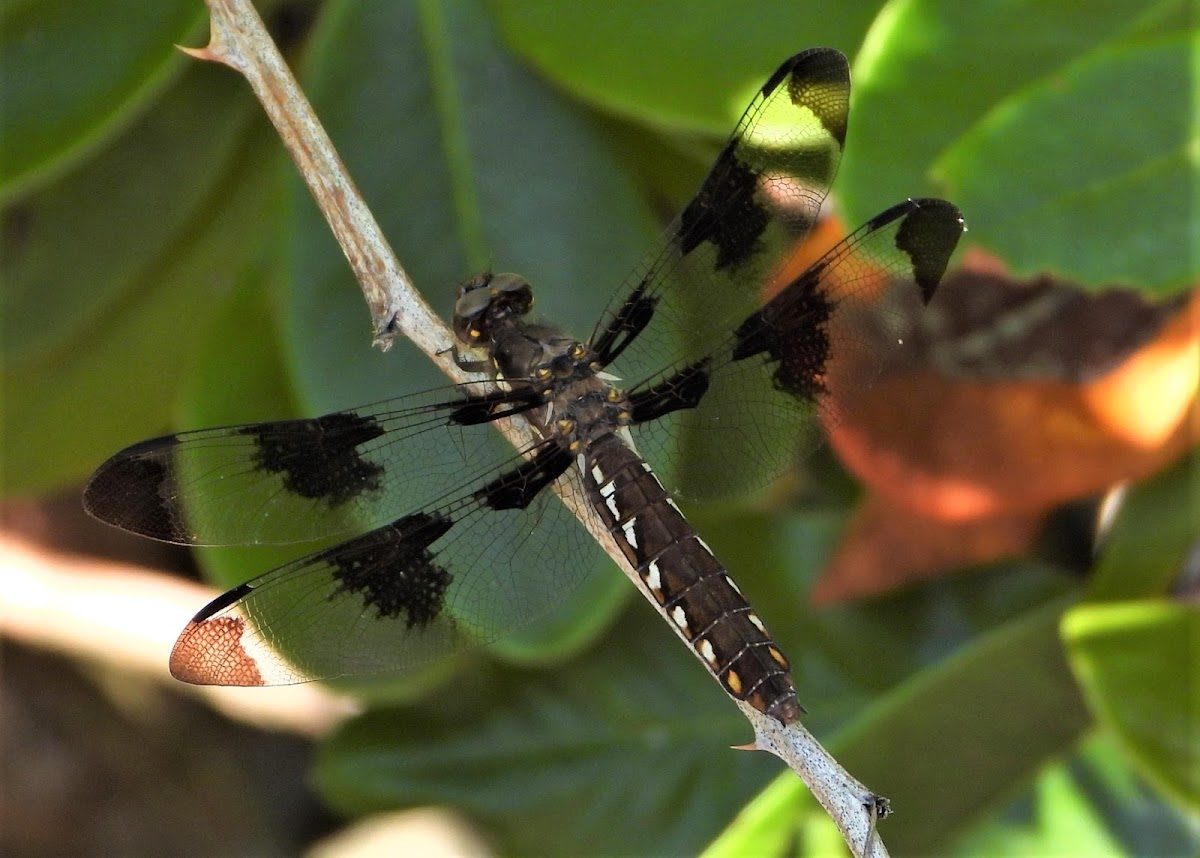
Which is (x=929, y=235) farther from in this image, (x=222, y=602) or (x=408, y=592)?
(x=222, y=602)

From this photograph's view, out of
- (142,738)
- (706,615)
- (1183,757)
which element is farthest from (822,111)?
(142,738)

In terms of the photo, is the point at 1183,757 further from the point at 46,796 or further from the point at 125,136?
the point at 46,796

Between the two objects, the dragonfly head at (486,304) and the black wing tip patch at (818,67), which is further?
the dragonfly head at (486,304)

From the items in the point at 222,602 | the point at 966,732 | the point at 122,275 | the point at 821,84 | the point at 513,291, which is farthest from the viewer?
the point at 122,275

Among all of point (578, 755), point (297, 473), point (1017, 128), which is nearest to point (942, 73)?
point (1017, 128)

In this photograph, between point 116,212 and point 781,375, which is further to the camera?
point 116,212

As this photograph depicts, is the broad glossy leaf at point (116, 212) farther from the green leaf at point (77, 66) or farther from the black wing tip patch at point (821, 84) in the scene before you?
the black wing tip patch at point (821, 84)

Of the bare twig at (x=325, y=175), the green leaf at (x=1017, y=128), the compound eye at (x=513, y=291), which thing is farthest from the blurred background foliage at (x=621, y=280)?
the bare twig at (x=325, y=175)
